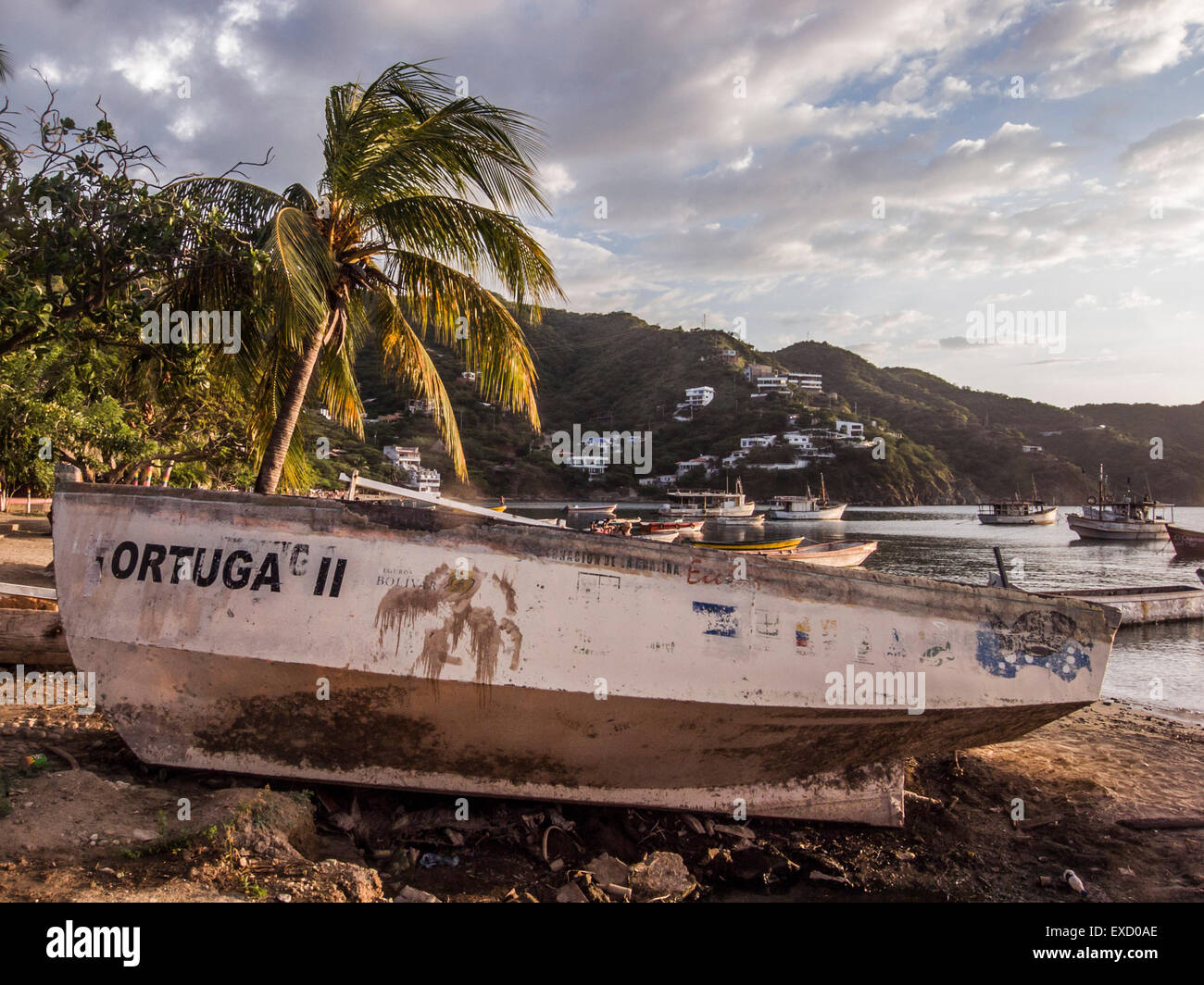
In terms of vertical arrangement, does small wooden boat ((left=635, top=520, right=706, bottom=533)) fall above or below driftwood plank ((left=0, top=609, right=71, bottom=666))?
below

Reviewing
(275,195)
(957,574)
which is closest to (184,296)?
(275,195)

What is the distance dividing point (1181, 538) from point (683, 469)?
2385 inches

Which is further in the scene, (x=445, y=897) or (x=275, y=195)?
(x=275, y=195)

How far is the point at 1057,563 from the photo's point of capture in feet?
112

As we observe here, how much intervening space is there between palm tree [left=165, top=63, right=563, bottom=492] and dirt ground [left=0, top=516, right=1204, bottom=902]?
2.30 meters

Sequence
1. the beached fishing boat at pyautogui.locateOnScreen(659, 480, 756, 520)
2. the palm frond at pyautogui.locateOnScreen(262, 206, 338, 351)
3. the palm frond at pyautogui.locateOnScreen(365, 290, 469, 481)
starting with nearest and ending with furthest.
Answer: the palm frond at pyautogui.locateOnScreen(262, 206, 338, 351) < the palm frond at pyautogui.locateOnScreen(365, 290, 469, 481) < the beached fishing boat at pyautogui.locateOnScreen(659, 480, 756, 520)

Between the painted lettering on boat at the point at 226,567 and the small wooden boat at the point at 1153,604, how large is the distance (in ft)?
56.1

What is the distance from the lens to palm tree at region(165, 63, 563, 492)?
488 centimetres

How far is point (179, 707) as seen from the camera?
13.0 ft

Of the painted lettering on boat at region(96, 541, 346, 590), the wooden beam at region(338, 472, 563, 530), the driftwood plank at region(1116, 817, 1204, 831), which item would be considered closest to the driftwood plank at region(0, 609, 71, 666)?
the painted lettering on boat at region(96, 541, 346, 590)

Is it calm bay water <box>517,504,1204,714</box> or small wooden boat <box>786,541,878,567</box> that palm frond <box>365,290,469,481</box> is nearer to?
calm bay water <box>517,504,1204,714</box>

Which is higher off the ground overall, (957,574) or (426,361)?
(426,361)

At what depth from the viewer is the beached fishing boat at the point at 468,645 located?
12.2 feet
